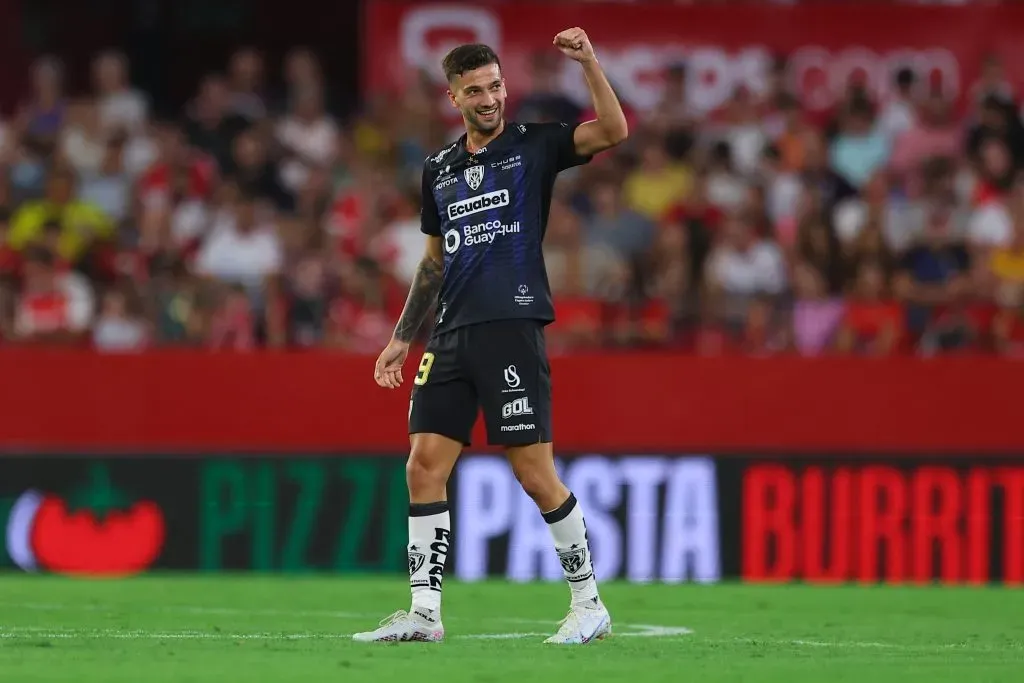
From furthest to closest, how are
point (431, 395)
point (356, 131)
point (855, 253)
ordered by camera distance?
point (356, 131) < point (855, 253) < point (431, 395)

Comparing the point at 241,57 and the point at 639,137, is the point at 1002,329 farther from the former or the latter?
the point at 241,57

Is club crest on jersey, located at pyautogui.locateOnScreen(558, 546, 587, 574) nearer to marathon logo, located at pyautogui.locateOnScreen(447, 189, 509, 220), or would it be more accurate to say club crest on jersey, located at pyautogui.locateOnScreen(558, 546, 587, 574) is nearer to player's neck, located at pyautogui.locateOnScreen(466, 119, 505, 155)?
marathon logo, located at pyautogui.locateOnScreen(447, 189, 509, 220)

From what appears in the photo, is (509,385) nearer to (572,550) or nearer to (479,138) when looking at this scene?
(572,550)

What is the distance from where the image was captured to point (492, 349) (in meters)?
7.82

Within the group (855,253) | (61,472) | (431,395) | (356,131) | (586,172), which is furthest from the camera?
(356,131)

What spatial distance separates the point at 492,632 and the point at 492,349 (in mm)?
1513

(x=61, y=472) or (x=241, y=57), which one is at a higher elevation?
(x=241, y=57)

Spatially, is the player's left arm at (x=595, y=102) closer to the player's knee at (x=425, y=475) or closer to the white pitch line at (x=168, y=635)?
the player's knee at (x=425, y=475)

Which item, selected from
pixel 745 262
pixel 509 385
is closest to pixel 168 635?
pixel 509 385

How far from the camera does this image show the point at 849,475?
13.6 meters

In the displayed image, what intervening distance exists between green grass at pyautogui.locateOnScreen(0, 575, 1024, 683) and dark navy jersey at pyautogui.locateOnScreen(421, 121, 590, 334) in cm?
133

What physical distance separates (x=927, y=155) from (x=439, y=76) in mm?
4052

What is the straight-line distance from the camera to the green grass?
22.3ft

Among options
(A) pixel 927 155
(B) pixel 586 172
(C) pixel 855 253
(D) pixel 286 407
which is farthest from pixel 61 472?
(A) pixel 927 155
